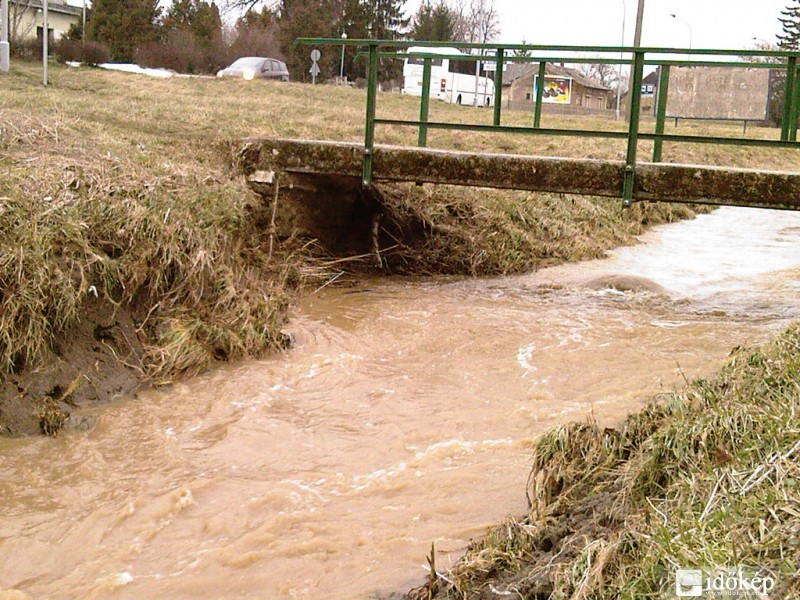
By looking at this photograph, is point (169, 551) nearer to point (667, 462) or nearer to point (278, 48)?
point (667, 462)

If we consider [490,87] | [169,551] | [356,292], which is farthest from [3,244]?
[490,87]

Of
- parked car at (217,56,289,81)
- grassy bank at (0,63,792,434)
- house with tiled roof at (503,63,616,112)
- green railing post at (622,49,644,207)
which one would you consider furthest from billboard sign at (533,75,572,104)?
parked car at (217,56,289,81)

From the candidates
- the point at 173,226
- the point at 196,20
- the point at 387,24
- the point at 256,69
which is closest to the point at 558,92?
the point at 173,226

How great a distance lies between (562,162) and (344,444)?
470 cm

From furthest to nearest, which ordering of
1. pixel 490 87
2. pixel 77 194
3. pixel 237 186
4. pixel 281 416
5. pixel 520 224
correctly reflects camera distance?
pixel 490 87
pixel 520 224
pixel 237 186
pixel 77 194
pixel 281 416

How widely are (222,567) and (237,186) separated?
5.82 m

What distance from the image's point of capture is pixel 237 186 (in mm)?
9703

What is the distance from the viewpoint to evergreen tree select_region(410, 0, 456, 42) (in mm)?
56641

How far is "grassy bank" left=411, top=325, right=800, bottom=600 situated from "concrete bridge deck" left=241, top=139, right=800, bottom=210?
439cm

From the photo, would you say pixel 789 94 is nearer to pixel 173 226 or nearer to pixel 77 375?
pixel 173 226

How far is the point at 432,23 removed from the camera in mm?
57688

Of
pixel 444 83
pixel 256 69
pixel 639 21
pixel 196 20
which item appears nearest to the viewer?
pixel 639 21

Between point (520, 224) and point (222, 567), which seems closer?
point (222, 567)

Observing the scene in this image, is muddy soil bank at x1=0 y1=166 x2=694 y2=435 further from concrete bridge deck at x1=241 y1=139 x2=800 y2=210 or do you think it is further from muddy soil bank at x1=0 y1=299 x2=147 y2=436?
concrete bridge deck at x1=241 y1=139 x2=800 y2=210
